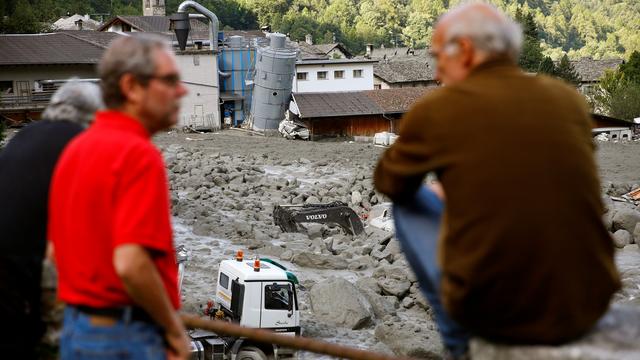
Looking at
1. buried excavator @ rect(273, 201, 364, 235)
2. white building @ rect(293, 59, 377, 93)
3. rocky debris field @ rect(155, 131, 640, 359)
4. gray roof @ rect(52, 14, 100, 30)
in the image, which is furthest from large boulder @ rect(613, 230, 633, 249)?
gray roof @ rect(52, 14, 100, 30)

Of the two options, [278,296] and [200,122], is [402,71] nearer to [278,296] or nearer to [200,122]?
[200,122]

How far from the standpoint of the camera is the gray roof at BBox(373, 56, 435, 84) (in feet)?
233

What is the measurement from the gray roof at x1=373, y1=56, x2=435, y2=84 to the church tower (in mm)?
25352

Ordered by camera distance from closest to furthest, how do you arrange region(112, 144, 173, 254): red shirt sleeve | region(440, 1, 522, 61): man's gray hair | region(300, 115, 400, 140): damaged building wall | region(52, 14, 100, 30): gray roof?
region(112, 144, 173, 254): red shirt sleeve, region(440, 1, 522, 61): man's gray hair, region(300, 115, 400, 140): damaged building wall, region(52, 14, 100, 30): gray roof

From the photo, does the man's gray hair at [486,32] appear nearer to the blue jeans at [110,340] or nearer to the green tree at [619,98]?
the blue jeans at [110,340]

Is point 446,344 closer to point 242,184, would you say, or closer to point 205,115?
point 242,184

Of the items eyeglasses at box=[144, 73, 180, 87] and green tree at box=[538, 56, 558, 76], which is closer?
eyeglasses at box=[144, 73, 180, 87]

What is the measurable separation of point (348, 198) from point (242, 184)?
4.36m

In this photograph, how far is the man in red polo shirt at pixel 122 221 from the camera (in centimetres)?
257

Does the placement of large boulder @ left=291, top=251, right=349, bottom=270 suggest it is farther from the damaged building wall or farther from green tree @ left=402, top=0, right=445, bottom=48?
green tree @ left=402, top=0, right=445, bottom=48

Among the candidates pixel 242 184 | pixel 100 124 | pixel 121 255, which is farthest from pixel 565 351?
pixel 242 184

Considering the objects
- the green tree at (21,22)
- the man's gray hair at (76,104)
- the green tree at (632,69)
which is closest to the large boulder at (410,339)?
the man's gray hair at (76,104)

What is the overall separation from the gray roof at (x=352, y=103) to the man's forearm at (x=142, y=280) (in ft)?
149

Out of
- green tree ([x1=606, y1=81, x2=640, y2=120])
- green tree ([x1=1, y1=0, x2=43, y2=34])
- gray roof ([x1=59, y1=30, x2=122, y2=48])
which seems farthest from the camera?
green tree ([x1=606, y1=81, x2=640, y2=120])
